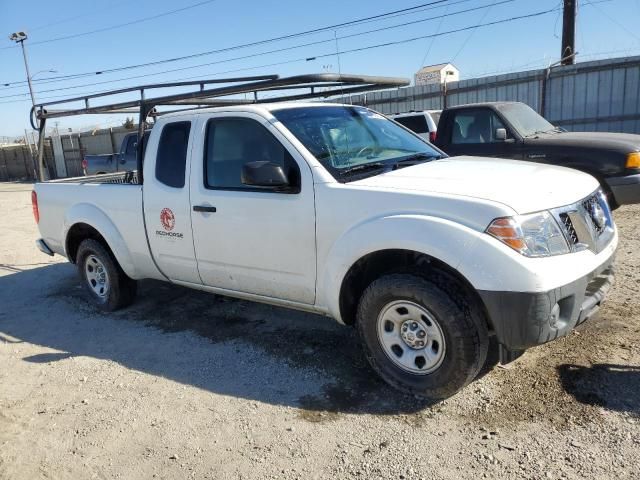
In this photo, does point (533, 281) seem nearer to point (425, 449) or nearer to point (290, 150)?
point (425, 449)

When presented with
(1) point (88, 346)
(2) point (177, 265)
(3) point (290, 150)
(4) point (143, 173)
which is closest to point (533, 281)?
(3) point (290, 150)

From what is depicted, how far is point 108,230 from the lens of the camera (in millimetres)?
5348

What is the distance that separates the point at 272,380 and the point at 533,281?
1962 mm

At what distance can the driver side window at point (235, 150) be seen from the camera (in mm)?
4070

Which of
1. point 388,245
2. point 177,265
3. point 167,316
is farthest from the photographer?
point 167,316

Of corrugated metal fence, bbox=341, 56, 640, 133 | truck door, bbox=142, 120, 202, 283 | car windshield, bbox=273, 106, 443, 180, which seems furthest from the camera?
corrugated metal fence, bbox=341, 56, 640, 133

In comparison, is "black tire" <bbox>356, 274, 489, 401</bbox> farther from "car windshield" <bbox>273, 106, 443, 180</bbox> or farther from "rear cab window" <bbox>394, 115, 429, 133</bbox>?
"rear cab window" <bbox>394, 115, 429, 133</bbox>

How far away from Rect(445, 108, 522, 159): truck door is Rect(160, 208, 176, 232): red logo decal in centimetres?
541

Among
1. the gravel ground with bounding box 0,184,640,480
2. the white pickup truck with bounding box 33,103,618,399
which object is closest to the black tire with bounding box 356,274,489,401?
the white pickup truck with bounding box 33,103,618,399

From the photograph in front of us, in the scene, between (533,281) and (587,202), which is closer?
(533,281)

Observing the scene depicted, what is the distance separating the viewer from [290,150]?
12.7 feet

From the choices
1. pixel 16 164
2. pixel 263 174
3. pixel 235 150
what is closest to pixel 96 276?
pixel 235 150

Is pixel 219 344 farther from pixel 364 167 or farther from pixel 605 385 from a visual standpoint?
pixel 605 385

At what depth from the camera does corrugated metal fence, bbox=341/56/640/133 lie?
44.5 ft
